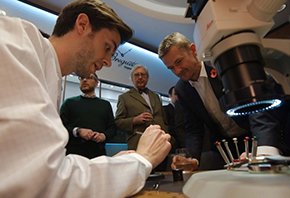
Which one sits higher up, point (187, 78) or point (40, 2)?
point (40, 2)

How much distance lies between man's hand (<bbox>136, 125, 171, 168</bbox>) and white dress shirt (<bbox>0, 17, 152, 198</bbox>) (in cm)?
13

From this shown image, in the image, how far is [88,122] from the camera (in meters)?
2.09

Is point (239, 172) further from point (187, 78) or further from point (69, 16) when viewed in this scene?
point (187, 78)

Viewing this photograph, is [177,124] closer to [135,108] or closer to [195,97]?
[135,108]

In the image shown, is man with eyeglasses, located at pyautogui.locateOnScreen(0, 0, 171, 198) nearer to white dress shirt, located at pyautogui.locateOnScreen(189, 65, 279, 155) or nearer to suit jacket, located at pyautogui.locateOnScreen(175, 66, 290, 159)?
suit jacket, located at pyautogui.locateOnScreen(175, 66, 290, 159)

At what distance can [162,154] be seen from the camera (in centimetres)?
66

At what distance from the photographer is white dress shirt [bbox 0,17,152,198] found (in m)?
0.35

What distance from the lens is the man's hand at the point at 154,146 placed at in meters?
0.64

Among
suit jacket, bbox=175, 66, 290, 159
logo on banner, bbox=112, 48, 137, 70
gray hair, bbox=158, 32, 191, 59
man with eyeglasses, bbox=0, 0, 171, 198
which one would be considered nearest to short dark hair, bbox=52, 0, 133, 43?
man with eyeglasses, bbox=0, 0, 171, 198

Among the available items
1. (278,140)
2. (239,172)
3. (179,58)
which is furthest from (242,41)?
(179,58)

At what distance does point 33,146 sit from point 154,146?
13.8 inches

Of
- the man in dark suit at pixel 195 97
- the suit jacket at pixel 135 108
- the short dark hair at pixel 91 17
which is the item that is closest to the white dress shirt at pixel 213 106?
the man in dark suit at pixel 195 97

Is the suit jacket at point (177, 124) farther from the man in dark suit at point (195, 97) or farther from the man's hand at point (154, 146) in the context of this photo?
the man's hand at point (154, 146)

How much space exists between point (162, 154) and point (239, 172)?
0.22 m
